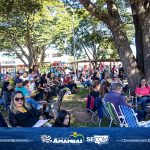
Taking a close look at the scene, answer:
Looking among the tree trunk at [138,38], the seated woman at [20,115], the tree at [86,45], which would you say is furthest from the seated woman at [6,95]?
the tree at [86,45]

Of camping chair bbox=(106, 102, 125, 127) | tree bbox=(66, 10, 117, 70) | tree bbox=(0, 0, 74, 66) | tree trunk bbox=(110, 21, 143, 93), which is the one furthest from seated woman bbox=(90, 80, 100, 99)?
tree bbox=(66, 10, 117, 70)

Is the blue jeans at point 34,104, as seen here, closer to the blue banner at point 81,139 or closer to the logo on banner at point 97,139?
the blue banner at point 81,139

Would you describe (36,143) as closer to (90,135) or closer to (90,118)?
(90,135)

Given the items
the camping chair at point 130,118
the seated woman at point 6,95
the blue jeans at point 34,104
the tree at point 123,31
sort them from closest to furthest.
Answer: the camping chair at point 130,118 < the blue jeans at point 34,104 < the seated woman at point 6,95 < the tree at point 123,31

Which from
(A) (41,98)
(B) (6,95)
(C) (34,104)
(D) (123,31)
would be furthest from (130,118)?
(D) (123,31)

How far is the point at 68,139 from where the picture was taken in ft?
16.6

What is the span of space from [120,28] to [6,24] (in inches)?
932

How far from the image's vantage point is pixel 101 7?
15555 millimetres

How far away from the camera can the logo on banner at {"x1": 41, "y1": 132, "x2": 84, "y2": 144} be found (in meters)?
5.05

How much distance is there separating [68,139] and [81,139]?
0.15m

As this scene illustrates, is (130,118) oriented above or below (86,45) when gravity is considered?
below

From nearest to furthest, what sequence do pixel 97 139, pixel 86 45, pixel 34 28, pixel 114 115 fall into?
pixel 97 139 < pixel 114 115 < pixel 34 28 < pixel 86 45

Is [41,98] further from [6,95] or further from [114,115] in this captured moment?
[114,115]

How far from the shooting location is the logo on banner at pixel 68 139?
16.6 feet
